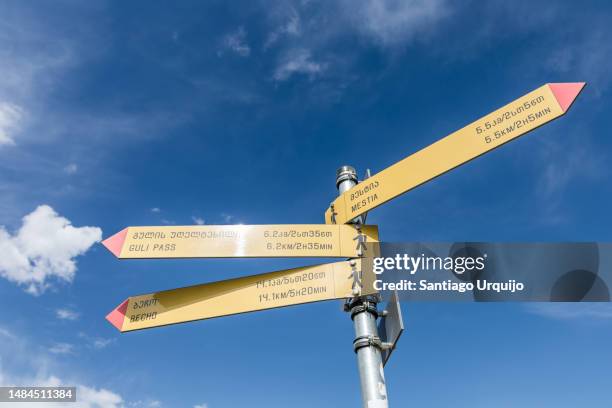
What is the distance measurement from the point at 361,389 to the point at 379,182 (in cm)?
187

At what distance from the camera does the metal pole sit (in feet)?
12.0

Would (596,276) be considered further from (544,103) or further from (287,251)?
(287,251)

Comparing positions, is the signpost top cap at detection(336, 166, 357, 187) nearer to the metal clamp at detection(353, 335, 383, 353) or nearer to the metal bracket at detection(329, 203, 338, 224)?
the metal bracket at detection(329, 203, 338, 224)

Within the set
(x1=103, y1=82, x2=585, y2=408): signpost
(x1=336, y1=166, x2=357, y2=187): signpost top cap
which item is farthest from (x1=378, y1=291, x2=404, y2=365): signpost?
(x1=336, y1=166, x2=357, y2=187): signpost top cap

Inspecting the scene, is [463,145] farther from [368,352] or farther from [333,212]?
[368,352]

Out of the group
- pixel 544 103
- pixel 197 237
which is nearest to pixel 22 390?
pixel 197 237

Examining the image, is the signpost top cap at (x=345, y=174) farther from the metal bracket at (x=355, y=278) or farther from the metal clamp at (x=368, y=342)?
the metal clamp at (x=368, y=342)

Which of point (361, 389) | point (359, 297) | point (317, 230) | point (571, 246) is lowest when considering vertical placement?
point (361, 389)

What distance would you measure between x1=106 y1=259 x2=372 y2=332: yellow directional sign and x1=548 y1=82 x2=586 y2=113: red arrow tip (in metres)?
2.25

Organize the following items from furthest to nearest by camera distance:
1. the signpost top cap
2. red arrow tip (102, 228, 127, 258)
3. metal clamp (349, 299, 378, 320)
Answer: the signpost top cap
red arrow tip (102, 228, 127, 258)
metal clamp (349, 299, 378, 320)

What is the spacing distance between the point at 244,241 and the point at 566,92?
3.17 metres

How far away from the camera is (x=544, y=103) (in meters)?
4.05

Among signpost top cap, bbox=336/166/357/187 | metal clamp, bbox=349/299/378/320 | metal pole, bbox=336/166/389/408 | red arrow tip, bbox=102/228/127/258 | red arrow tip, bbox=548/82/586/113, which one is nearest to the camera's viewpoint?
metal pole, bbox=336/166/389/408

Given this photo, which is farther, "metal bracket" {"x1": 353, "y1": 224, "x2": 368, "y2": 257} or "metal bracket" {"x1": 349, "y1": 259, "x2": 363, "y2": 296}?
"metal bracket" {"x1": 353, "y1": 224, "x2": 368, "y2": 257}
